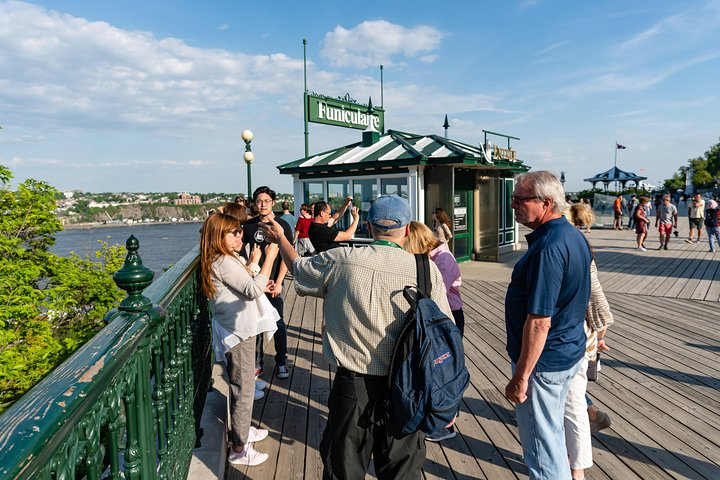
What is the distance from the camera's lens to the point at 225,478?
2.98m

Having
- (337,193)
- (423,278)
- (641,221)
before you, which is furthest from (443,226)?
(641,221)

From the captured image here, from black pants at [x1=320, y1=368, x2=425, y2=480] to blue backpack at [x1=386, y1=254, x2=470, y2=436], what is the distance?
0.13 metres

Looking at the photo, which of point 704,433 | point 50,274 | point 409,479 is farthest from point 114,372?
point 50,274

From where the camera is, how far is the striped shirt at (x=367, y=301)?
2.08 metres

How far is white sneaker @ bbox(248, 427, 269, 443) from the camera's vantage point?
335 cm

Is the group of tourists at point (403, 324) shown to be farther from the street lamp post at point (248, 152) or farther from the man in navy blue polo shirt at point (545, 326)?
the street lamp post at point (248, 152)

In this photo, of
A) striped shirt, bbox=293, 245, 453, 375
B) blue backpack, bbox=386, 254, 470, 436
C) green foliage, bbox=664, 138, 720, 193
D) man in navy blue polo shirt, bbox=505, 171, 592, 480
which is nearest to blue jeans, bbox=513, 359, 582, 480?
man in navy blue polo shirt, bbox=505, 171, 592, 480

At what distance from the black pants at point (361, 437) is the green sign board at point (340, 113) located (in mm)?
12106

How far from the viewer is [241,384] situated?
305 cm

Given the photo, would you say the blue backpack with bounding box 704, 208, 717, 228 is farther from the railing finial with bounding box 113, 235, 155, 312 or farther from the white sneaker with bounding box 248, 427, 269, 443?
the railing finial with bounding box 113, 235, 155, 312

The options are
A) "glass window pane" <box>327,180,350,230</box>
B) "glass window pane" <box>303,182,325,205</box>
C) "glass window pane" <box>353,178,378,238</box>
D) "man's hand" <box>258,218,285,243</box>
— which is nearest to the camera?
"man's hand" <box>258,218,285,243</box>

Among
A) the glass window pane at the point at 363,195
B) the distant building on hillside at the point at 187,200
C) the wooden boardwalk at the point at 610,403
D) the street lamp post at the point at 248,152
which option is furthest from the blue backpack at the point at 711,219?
the distant building on hillside at the point at 187,200

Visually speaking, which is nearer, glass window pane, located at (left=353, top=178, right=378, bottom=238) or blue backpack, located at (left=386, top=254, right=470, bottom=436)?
blue backpack, located at (left=386, top=254, right=470, bottom=436)

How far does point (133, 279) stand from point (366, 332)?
1024 mm
